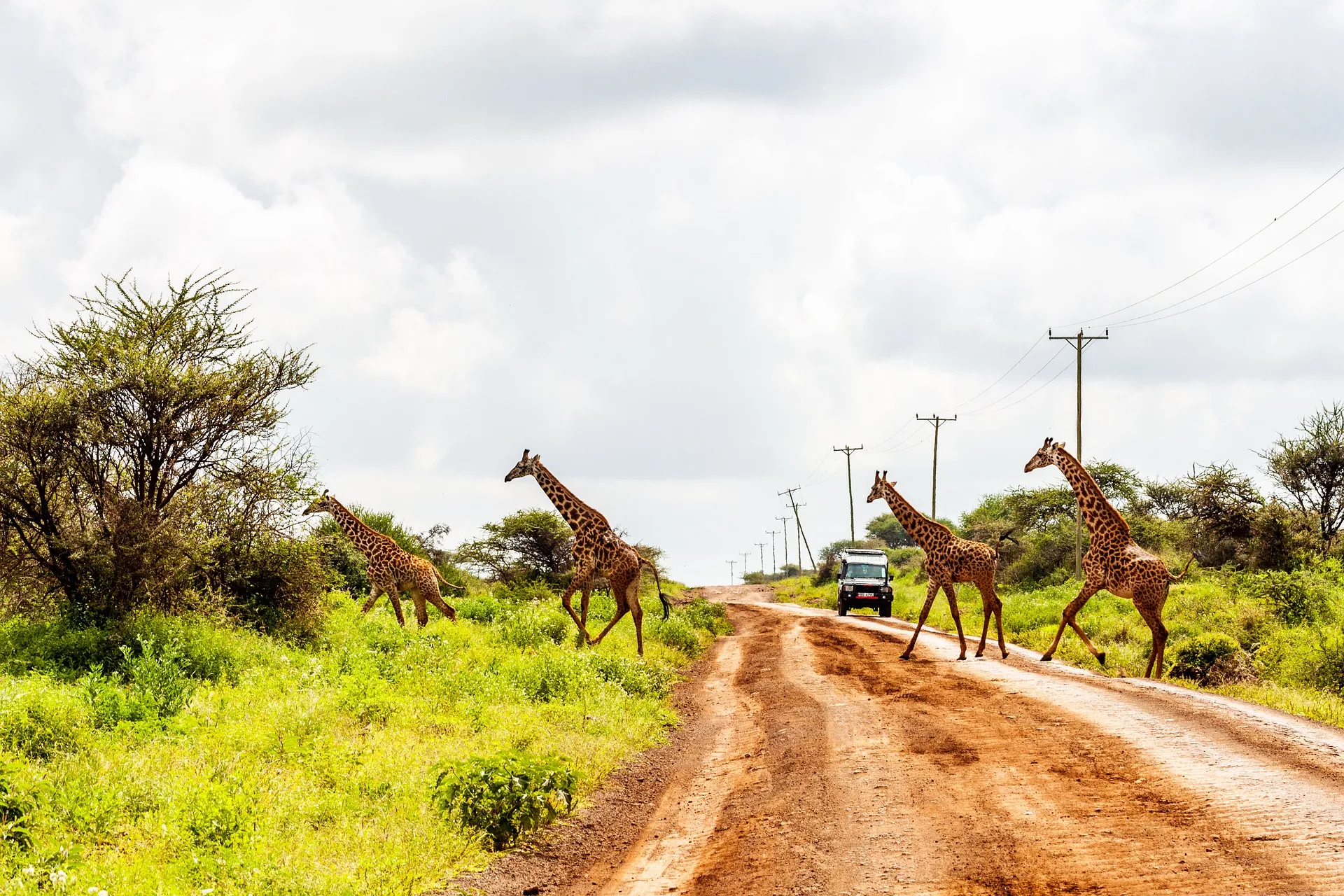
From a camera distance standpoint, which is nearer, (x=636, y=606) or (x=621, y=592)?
(x=621, y=592)

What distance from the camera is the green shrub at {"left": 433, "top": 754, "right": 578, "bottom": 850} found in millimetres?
8898

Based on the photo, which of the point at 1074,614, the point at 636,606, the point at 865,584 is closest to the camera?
the point at 1074,614

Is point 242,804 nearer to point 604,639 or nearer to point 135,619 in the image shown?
point 135,619

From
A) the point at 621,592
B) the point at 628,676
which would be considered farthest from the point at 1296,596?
the point at 628,676

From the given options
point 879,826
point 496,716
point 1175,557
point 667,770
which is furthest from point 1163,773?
point 1175,557

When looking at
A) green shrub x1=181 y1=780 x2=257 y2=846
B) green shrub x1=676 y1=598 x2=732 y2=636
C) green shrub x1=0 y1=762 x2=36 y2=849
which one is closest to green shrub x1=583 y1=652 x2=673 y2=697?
green shrub x1=181 y1=780 x2=257 y2=846

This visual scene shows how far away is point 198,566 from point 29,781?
976 centimetres

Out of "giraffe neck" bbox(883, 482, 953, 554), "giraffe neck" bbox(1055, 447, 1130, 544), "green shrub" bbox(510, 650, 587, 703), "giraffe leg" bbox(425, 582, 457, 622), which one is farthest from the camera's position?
"giraffe leg" bbox(425, 582, 457, 622)

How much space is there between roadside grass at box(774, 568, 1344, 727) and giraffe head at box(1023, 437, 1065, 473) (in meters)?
3.79

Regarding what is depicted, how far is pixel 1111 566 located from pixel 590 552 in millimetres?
9413

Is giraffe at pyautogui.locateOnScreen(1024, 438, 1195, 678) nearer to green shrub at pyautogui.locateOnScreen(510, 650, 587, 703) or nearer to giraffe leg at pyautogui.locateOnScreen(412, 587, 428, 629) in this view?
green shrub at pyautogui.locateOnScreen(510, 650, 587, 703)

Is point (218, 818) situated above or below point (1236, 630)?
below

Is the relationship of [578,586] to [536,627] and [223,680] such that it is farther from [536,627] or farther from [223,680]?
[223,680]

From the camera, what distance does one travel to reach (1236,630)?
21.6 m
